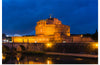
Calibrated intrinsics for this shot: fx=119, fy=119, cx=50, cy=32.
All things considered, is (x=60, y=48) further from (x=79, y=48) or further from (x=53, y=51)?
(x=79, y=48)

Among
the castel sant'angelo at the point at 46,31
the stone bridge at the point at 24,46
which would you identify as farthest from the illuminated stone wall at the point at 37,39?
the stone bridge at the point at 24,46

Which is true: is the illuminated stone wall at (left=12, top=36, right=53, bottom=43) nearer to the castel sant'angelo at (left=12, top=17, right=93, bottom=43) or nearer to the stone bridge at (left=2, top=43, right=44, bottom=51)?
the castel sant'angelo at (left=12, top=17, right=93, bottom=43)

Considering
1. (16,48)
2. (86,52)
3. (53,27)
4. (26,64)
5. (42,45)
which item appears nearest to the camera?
(26,64)

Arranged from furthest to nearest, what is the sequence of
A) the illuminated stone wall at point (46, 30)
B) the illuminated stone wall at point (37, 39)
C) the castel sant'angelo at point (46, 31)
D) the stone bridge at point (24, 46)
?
the illuminated stone wall at point (46, 30), the castel sant'angelo at point (46, 31), the illuminated stone wall at point (37, 39), the stone bridge at point (24, 46)

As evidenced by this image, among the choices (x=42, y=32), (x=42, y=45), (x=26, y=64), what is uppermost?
(x=42, y=32)

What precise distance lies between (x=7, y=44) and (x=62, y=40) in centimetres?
1677

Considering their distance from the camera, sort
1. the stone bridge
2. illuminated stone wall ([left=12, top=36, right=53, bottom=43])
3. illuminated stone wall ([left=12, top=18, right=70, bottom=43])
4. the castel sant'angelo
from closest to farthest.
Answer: the stone bridge < illuminated stone wall ([left=12, top=36, right=53, bottom=43]) < the castel sant'angelo < illuminated stone wall ([left=12, top=18, right=70, bottom=43])

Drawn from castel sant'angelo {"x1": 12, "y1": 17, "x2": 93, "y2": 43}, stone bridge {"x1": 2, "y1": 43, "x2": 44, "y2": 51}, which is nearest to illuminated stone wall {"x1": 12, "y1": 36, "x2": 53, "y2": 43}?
castel sant'angelo {"x1": 12, "y1": 17, "x2": 93, "y2": 43}

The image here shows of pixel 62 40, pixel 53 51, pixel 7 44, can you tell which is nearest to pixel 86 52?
pixel 53 51

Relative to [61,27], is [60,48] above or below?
below

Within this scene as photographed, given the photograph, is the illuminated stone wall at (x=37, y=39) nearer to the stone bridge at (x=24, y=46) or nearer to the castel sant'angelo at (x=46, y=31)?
the castel sant'angelo at (x=46, y=31)

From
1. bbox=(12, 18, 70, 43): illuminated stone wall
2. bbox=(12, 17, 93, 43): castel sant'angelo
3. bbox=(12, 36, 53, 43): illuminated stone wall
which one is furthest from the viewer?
bbox=(12, 18, 70, 43): illuminated stone wall

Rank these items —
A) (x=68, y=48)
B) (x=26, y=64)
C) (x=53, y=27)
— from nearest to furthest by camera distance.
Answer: (x=26, y=64), (x=68, y=48), (x=53, y=27)

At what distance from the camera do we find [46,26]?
4316 cm
